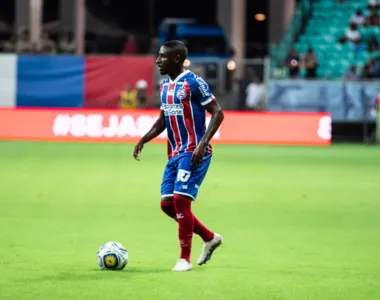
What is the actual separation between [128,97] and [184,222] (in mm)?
22481

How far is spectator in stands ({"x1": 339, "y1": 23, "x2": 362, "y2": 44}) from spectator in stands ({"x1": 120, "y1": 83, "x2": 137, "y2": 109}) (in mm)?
9522

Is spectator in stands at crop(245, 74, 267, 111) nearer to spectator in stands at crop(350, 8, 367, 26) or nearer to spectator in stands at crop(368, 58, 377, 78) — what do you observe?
spectator in stands at crop(368, 58, 377, 78)

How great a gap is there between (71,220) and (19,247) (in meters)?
2.45

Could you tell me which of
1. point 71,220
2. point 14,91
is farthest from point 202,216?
point 14,91

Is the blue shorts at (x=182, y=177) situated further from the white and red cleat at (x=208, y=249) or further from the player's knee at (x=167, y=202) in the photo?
the white and red cleat at (x=208, y=249)

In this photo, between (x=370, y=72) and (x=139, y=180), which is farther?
(x=370, y=72)

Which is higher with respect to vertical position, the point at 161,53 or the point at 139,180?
the point at 161,53

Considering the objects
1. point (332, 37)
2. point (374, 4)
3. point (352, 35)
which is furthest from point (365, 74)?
point (374, 4)

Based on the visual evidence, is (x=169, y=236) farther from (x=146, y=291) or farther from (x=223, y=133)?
(x=223, y=133)

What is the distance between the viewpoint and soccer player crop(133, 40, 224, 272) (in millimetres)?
9188

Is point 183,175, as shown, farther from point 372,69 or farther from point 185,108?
point 372,69

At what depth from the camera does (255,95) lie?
33219mm

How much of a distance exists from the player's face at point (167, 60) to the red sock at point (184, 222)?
116cm

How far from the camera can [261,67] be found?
3397cm
